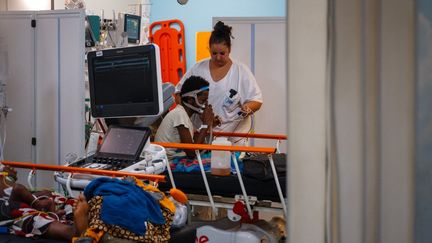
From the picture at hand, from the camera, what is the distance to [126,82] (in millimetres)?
3006

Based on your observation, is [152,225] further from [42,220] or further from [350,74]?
[350,74]

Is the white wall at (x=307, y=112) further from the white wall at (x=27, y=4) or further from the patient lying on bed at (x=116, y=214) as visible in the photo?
the white wall at (x=27, y=4)

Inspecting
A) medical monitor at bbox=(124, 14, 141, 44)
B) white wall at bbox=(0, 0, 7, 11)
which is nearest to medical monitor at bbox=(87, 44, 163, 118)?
white wall at bbox=(0, 0, 7, 11)

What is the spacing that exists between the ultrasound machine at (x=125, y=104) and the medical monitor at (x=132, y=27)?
2872mm

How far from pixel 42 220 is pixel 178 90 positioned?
1.83 metres

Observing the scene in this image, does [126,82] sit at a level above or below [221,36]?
below

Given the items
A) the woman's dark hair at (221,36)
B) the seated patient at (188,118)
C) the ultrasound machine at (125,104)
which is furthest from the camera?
the woman's dark hair at (221,36)

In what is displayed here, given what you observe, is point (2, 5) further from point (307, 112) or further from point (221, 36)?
point (307, 112)

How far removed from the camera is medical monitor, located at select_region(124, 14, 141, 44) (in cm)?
589

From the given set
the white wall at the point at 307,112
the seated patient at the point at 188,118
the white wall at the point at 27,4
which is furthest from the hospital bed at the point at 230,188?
the white wall at the point at 27,4

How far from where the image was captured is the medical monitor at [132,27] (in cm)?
589

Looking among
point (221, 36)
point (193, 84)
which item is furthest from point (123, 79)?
point (221, 36)

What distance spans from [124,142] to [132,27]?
10.7ft

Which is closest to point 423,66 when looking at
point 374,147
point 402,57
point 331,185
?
point 402,57
